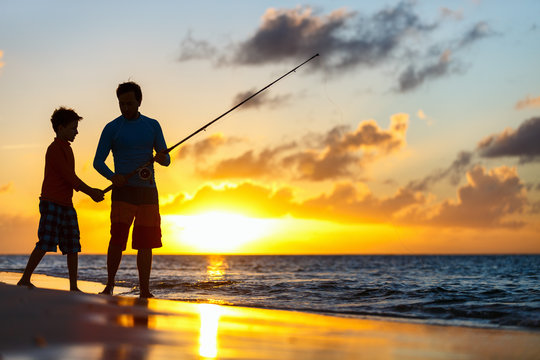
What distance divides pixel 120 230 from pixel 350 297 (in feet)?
14.5

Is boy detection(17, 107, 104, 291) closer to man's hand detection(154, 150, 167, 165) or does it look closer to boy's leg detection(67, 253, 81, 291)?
boy's leg detection(67, 253, 81, 291)

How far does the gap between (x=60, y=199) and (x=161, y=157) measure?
1.16 metres

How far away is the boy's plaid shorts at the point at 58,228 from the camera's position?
586cm

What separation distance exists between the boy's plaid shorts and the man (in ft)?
1.49

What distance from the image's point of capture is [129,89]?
576 centimetres

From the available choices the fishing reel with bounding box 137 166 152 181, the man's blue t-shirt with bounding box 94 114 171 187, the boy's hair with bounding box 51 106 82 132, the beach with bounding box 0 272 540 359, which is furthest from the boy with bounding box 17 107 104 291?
the beach with bounding box 0 272 540 359

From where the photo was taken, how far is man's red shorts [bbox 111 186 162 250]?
224 inches

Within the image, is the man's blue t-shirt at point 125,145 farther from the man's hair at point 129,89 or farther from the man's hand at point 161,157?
the man's hair at point 129,89

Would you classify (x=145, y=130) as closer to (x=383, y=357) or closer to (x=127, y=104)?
(x=127, y=104)

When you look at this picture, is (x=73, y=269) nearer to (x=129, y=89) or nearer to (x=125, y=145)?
(x=125, y=145)

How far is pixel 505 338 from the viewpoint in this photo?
168 inches

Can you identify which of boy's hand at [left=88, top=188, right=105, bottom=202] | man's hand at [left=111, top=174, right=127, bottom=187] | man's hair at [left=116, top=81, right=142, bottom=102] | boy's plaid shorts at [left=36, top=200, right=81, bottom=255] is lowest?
boy's plaid shorts at [left=36, top=200, right=81, bottom=255]

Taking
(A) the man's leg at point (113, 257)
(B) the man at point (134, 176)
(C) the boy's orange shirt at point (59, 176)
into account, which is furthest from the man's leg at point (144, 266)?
(C) the boy's orange shirt at point (59, 176)

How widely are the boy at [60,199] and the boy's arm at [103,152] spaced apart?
0.22 meters
